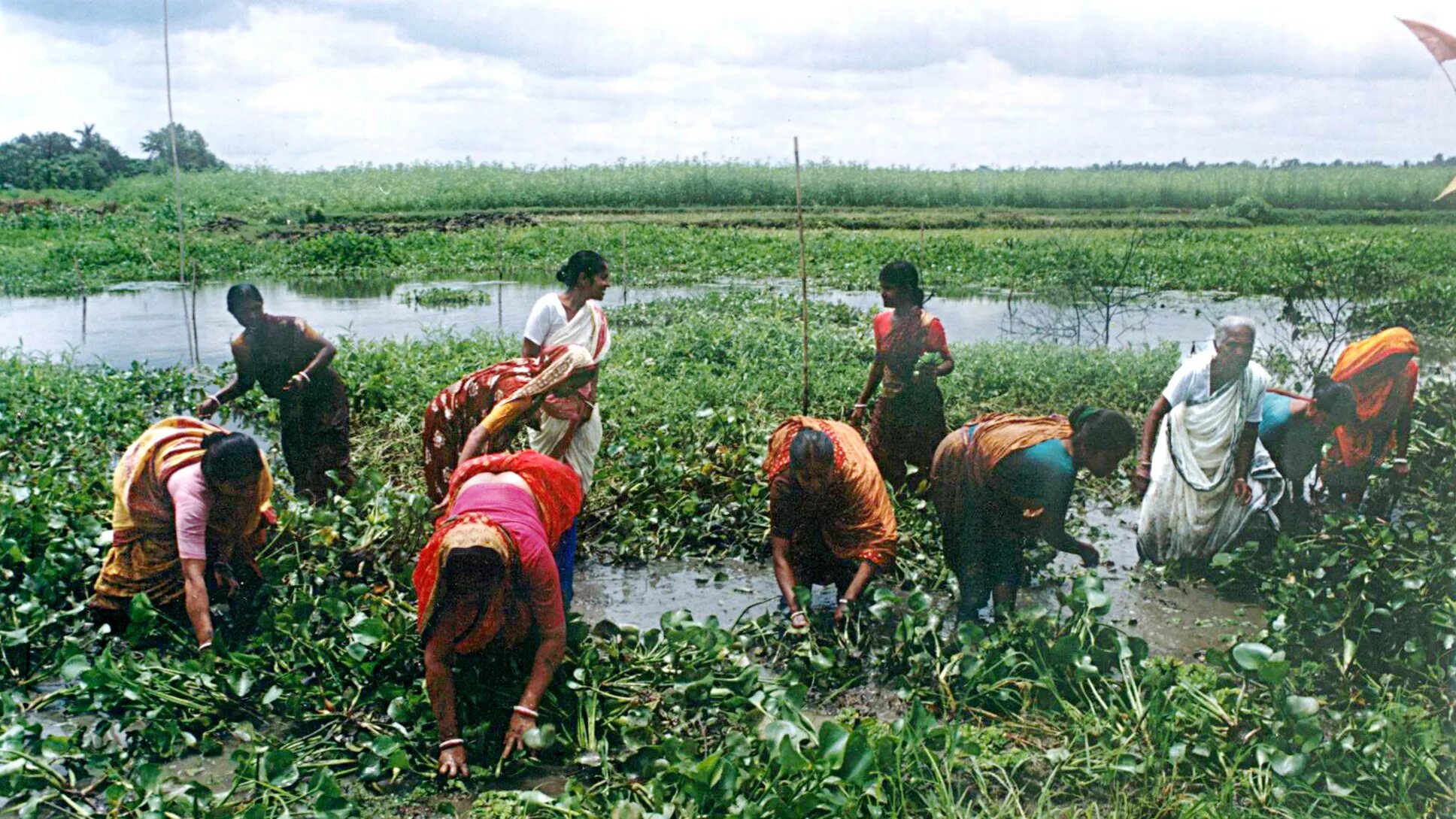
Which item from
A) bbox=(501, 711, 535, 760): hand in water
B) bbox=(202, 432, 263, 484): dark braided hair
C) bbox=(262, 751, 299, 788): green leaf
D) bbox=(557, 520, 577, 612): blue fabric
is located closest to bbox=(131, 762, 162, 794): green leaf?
bbox=(262, 751, 299, 788): green leaf

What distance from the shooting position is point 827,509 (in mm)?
3994

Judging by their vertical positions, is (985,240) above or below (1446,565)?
above

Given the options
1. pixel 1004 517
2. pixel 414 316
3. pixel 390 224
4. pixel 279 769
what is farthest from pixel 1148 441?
pixel 390 224

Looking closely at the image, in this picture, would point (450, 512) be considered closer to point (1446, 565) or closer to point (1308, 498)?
point (1446, 565)

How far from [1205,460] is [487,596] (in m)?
3.35

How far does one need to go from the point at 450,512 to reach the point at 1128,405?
17.8ft

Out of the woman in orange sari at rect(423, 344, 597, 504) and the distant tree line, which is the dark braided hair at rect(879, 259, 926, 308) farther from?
the distant tree line

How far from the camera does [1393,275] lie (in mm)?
10594

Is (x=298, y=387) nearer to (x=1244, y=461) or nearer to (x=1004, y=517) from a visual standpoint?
(x=1004, y=517)

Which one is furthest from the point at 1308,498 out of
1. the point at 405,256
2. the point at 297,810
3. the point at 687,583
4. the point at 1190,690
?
the point at 405,256

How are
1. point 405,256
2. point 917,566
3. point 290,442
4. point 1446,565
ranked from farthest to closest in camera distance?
point 405,256
point 290,442
point 917,566
point 1446,565

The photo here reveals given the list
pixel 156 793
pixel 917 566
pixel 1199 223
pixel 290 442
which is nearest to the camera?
pixel 156 793

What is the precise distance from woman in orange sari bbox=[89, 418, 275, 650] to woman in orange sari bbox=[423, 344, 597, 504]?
68 cm

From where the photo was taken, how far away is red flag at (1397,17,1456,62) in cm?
213
